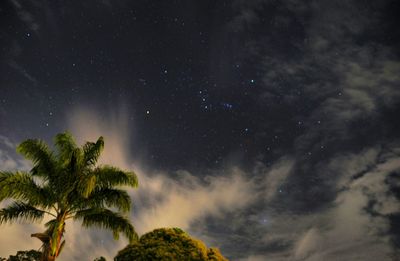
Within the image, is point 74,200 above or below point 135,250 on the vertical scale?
above

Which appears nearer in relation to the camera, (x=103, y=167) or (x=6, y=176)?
(x=6, y=176)

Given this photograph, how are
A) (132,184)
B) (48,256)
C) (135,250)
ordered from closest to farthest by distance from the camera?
(135,250) < (48,256) < (132,184)

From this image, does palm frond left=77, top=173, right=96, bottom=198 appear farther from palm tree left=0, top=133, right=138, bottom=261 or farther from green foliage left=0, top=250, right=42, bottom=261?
green foliage left=0, top=250, right=42, bottom=261

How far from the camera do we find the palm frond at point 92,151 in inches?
730

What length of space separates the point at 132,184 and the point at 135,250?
447cm

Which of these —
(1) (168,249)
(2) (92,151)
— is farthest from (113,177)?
(1) (168,249)

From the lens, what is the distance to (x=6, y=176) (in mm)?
16609

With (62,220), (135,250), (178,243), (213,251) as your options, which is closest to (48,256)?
(62,220)

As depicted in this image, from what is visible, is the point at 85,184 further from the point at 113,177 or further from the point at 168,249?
the point at 168,249

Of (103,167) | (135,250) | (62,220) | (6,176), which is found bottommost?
(135,250)

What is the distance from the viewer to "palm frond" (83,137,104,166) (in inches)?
730

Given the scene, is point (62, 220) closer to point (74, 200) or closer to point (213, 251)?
point (74, 200)

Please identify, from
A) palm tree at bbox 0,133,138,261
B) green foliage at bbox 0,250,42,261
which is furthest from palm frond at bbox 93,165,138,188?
green foliage at bbox 0,250,42,261

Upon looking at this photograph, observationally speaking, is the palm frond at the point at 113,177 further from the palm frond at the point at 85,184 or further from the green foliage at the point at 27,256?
the green foliage at the point at 27,256
